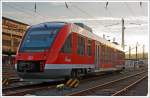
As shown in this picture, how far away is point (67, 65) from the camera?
16.9 metres

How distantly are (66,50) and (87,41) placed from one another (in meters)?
3.54

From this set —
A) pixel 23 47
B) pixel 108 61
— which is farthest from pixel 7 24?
pixel 23 47

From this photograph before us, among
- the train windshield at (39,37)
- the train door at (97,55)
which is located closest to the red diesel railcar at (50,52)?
the train windshield at (39,37)

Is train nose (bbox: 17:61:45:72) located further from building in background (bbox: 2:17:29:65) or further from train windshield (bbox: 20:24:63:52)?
building in background (bbox: 2:17:29:65)

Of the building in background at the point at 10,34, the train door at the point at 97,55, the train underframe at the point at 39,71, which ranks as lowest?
the train underframe at the point at 39,71

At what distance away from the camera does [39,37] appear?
53.7ft

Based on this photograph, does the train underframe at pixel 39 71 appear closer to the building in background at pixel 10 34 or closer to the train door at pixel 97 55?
the train door at pixel 97 55

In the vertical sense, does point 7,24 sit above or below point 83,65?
above

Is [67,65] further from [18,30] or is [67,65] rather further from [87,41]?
[18,30]

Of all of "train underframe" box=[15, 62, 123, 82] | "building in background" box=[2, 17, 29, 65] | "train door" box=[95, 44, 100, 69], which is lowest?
"train underframe" box=[15, 62, 123, 82]

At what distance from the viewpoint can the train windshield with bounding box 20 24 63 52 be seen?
635 inches

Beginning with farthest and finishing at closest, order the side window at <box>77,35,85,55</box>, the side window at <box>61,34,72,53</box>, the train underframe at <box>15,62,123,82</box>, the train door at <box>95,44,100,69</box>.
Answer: the train door at <box>95,44,100,69</box>, the side window at <box>77,35,85,55</box>, the side window at <box>61,34,72,53</box>, the train underframe at <box>15,62,123,82</box>

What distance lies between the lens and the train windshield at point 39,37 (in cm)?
1612

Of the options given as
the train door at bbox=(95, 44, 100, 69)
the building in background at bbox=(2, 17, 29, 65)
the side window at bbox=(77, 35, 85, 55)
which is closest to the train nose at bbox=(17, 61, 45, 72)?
the side window at bbox=(77, 35, 85, 55)
